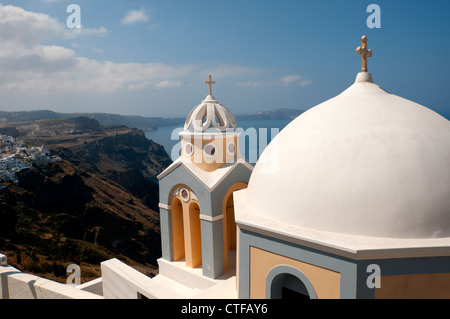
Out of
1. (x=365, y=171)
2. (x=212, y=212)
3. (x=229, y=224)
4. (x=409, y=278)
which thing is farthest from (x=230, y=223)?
(x=409, y=278)

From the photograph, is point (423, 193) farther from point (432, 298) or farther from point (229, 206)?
point (229, 206)

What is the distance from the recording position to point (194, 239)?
32.6ft

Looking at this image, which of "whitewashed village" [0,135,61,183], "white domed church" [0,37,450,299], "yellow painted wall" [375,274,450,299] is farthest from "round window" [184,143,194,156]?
"whitewashed village" [0,135,61,183]

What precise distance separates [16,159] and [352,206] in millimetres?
42749

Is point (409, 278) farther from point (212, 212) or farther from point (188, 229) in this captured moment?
point (188, 229)

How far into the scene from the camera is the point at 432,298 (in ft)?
17.1

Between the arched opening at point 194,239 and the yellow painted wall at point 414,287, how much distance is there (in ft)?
18.9

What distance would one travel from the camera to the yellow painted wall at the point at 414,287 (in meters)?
5.09

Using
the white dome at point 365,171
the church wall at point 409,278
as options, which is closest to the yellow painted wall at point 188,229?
the white dome at point 365,171

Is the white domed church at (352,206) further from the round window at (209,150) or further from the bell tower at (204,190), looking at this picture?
the round window at (209,150)

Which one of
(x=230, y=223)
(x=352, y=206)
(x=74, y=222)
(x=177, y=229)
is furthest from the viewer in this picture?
(x=74, y=222)

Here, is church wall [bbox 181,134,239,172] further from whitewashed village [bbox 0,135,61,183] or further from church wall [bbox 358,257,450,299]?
whitewashed village [bbox 0,135,61,183]

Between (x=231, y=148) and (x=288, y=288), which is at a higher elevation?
(x=231, y=148)
